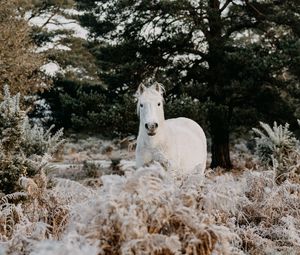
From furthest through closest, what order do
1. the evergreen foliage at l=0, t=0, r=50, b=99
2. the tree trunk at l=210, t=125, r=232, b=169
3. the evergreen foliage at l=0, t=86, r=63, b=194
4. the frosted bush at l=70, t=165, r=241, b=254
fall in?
the tree trunk at l=210, t=125, r=232, b=169 < the evergreen foliage at l=0, t=0, r=50, b=99 < the evergreen foliage at l=0, t=86, r=63, b=194 < the frosted bush at l=70, t=165, r=241, b=254

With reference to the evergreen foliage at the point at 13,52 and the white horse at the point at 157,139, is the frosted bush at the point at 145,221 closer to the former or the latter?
the white horse at the point at 157,139

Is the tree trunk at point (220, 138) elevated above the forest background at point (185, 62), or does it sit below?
below

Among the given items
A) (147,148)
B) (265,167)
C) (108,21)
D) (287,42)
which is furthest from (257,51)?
(147,148)

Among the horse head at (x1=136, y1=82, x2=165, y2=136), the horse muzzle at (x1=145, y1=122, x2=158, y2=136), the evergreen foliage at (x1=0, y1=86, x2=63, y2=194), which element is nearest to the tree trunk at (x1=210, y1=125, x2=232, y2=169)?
the horse head at (x1=136, y1=82, x2=165, y2=136)

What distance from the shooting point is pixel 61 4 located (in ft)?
92.1

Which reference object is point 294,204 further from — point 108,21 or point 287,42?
point 108,21

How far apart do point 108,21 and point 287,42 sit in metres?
5.20

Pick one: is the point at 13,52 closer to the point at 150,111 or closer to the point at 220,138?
the point at 220,138

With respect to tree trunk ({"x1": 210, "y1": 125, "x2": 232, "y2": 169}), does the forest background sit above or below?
above

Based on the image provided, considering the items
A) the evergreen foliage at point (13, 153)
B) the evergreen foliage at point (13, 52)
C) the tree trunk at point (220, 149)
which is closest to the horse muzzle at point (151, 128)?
the evergreen foliage at point (13, 153)

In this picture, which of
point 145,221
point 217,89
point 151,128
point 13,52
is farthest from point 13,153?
point 217,89

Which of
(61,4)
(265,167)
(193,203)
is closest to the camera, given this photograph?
(193,203)

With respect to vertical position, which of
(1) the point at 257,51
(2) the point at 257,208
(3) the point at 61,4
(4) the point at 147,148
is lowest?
(2) the point at 257,208

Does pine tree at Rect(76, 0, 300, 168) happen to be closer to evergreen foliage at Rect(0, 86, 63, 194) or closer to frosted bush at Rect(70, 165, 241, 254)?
evergreen foliage at Rect(0, 86, 63, 194)
